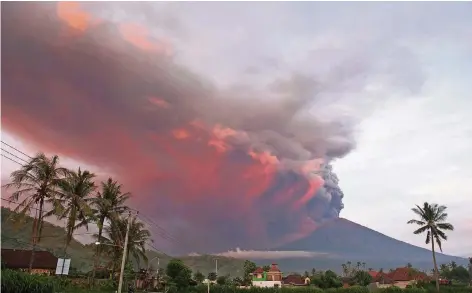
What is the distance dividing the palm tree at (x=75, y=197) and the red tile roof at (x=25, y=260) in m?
23.1

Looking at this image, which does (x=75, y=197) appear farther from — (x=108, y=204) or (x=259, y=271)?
(x=259, y=271)

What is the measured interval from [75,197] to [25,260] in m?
28.7

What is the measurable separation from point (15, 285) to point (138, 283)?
50.7m

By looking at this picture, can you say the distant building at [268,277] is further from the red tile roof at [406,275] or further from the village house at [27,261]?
the village house at [27,261]

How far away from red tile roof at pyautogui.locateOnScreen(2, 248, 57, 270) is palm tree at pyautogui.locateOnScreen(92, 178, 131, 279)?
17.7 meters

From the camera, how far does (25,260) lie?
64.3 m

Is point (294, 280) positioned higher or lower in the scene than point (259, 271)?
lower

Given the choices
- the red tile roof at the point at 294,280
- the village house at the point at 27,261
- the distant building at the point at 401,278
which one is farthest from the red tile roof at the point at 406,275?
the village house at the point at 27,261

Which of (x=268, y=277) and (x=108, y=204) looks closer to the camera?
(x=108, y=204)

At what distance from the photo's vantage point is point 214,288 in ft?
241

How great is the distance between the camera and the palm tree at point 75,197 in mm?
43469

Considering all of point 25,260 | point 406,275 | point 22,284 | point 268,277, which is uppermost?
point 406,275

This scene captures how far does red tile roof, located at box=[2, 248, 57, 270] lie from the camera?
62219 mm

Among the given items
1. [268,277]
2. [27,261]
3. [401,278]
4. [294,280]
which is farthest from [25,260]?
[401,278]
